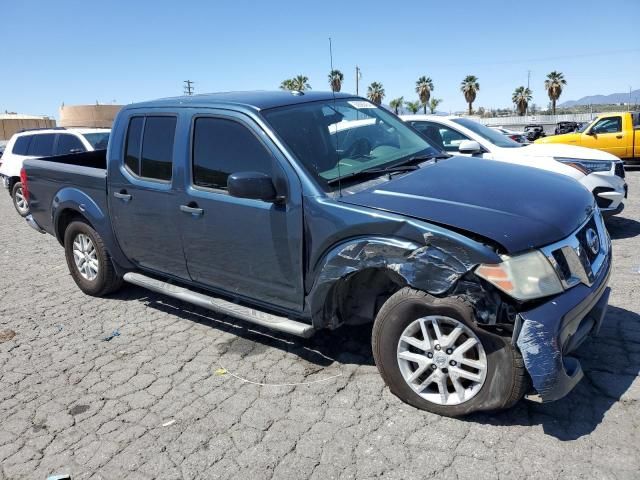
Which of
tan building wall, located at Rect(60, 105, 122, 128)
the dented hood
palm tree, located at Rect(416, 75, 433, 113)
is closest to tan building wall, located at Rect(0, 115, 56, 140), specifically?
tan building wall, located at Rect(60, 105, 122, 128)

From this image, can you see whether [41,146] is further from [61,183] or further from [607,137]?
[607,137]

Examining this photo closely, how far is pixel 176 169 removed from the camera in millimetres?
4273

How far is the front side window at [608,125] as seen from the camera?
13952 millimetres

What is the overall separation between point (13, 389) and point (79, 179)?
2.19 meters

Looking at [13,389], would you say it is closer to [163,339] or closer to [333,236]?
[163,339]

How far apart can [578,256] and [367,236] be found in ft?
3.94

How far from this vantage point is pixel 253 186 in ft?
11.4

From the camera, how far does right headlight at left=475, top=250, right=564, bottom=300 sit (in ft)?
9.04

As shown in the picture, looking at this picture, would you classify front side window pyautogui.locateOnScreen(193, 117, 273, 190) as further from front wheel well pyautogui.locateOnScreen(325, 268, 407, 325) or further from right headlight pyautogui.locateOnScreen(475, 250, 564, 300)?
right headlight pyautogui.locateOnScreen(475, 250, 564, 300)

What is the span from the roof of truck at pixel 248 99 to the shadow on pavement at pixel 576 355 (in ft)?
6.18

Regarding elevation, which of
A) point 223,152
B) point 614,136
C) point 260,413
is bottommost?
point 260,413

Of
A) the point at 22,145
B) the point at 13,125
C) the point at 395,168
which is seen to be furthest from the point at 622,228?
the point at 13,125

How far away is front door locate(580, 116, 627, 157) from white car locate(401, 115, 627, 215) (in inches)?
Answer: 284

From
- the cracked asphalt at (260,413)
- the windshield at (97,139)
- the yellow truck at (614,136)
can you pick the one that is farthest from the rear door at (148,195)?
the yellow truck at (614,136)
